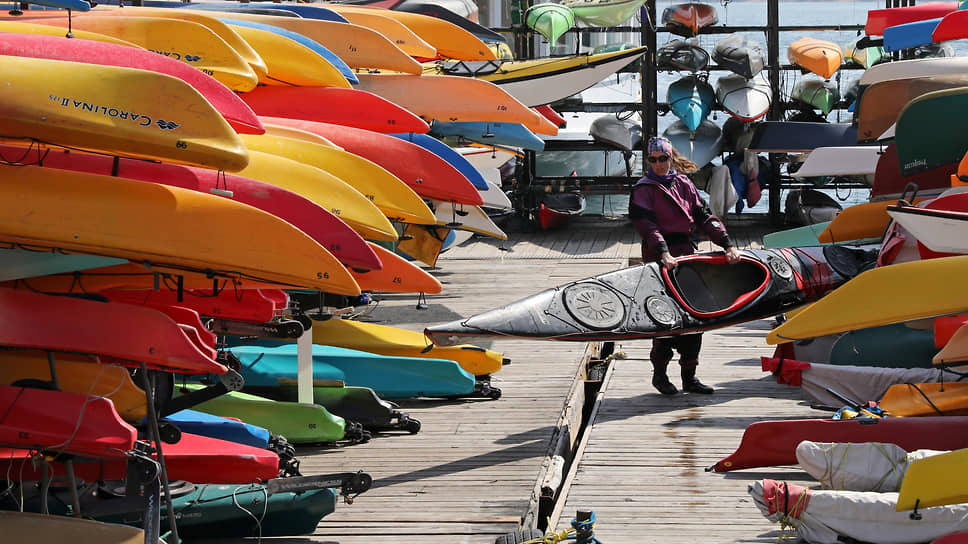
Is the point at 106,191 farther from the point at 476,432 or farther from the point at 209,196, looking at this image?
the point at 476,432

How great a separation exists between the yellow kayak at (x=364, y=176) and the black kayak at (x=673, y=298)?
124cm

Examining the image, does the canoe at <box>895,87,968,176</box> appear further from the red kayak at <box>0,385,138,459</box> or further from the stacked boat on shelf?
the red kayak at <box>0,385,138,459</box>

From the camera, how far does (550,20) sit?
14.5 m

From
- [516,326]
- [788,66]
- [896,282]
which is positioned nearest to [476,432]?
[516,326]

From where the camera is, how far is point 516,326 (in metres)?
6.24

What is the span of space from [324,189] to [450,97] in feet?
12.9

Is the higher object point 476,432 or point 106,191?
point 106,191

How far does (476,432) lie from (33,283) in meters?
2.54

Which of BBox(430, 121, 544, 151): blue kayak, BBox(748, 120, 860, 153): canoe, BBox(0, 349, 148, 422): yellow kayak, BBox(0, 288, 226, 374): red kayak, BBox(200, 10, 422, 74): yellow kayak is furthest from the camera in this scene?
BBox(748, 120, 860, 153): canoe

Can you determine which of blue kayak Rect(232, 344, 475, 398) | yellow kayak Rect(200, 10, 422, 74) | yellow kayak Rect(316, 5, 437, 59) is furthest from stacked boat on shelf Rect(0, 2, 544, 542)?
yellow kayak Rect(316, 5, 437, 59)

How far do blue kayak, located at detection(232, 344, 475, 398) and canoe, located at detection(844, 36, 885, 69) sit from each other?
967 centimetres

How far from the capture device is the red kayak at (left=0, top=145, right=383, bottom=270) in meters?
5.69

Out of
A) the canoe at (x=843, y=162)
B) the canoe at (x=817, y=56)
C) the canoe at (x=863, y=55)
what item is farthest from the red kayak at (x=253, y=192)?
the canoe at (x=863, y=55)

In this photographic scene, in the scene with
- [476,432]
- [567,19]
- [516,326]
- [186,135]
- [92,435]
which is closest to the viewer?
[92,435]
